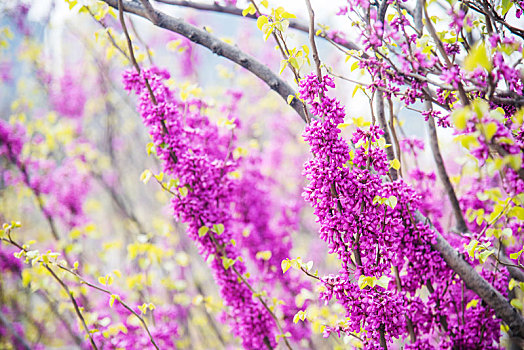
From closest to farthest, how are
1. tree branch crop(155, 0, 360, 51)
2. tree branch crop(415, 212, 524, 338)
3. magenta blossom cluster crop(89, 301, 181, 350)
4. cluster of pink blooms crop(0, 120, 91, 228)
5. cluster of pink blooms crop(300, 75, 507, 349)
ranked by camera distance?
cluster of pink blooms crop(300, 75, 507, 349), tree branch crop(415, 212, 524, 338), tree branch crop(155, 0, 360, 51), magenta blossom cluster crop(89, 301, 181, 350), cluster of pink blooms crop(0, 120, 91, 228)

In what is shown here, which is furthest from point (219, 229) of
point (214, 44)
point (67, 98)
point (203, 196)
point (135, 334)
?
point (67, 98)

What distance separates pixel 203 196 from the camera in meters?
2.12

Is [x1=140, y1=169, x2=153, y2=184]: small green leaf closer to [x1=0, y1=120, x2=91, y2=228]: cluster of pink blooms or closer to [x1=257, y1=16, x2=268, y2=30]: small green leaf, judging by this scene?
[x1=257, y1=16, x2=268, y2=30]: small green leaf

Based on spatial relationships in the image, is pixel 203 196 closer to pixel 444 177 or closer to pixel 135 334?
pixel 444 177

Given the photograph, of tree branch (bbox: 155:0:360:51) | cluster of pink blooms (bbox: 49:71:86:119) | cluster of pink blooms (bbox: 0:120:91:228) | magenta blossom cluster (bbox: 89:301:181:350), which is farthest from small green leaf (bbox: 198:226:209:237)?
cluster of pink blooms (bbox: 49:71:86:119)

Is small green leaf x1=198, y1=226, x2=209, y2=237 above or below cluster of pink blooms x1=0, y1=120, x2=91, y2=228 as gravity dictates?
below

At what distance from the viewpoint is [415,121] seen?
552cm

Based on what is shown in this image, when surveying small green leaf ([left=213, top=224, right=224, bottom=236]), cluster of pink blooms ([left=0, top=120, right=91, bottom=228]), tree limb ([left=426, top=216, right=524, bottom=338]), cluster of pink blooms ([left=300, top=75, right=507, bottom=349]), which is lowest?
tree limb ([left=426, top=216, right=524, bottom=338])

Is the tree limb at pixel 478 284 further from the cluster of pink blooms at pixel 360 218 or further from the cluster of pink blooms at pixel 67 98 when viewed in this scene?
the cluster of pink blooms at pixel 67 98

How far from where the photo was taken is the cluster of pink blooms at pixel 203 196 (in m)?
2.07

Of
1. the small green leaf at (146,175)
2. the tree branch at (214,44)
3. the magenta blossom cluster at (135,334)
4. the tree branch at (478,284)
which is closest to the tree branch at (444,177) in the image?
the tree branch at (478,284)

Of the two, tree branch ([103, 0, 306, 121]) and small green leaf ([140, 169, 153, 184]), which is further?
small green leaf ([140, 169, 153, 184])

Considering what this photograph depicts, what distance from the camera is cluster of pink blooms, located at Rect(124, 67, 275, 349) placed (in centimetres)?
207

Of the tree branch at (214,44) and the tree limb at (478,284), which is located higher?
the tree branch at (214,44)
